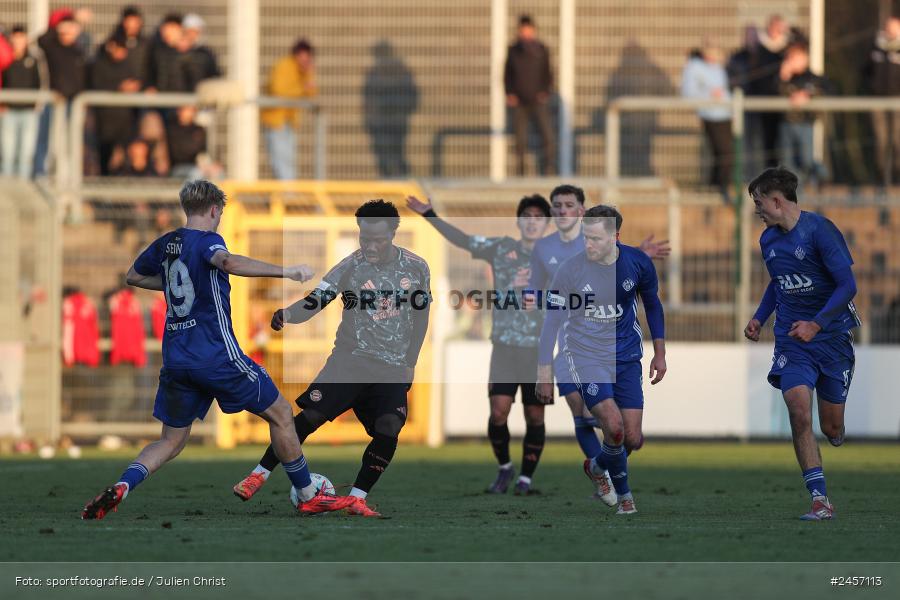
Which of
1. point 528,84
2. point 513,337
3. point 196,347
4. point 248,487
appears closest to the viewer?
point 196,347

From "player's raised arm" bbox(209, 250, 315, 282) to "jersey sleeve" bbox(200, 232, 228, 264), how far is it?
0.13 ft

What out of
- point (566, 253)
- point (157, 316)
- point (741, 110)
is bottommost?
point (157, 316)

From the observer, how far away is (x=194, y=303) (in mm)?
10078

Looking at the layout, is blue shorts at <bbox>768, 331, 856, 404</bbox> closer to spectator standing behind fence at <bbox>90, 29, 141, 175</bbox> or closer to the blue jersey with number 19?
the blue jersey with number 19

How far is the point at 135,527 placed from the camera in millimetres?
9641

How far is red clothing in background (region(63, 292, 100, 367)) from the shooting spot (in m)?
20.7

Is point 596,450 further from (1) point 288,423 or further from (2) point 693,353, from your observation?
(2) point 693,353

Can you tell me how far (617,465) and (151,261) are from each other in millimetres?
3392

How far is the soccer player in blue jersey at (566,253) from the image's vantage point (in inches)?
491

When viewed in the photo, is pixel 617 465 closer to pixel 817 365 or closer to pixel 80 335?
pixel 817 365

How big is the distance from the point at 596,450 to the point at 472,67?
14.3 m

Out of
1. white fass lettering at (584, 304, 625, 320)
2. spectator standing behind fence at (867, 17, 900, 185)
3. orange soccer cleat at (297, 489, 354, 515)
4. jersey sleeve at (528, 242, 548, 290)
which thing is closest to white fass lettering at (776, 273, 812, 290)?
white fass lettering at (584, 304, 625, 320)

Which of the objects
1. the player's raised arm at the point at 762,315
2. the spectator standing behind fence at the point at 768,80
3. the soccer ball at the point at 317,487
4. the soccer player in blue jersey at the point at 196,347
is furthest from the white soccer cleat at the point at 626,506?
the spectator standing behind fence at the point at 768,80

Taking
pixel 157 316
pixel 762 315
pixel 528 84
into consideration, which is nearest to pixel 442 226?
pixel 762 315
